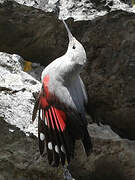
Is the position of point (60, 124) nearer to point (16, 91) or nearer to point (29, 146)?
point (29, 146)

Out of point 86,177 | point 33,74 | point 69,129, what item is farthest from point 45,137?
point 33,74

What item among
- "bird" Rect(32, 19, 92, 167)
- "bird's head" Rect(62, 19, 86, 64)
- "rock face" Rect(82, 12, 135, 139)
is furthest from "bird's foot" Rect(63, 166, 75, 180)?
"bird's head" Rect(62, 19, 86, 64)

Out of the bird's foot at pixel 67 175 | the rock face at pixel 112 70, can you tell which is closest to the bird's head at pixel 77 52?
the rock face at pixel 112 70

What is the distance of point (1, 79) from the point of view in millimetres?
2939

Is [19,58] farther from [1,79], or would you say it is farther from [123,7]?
[123,7]

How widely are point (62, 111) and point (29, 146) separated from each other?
0.38 metres

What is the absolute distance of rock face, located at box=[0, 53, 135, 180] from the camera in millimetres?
2660

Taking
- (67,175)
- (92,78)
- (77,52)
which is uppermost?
(77,52)

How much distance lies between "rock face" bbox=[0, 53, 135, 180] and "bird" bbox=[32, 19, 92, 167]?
0.13 metres

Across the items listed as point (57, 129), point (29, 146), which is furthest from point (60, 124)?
point (29, 146)

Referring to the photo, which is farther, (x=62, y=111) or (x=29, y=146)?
(x=29, y=146)

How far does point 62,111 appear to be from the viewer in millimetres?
2471

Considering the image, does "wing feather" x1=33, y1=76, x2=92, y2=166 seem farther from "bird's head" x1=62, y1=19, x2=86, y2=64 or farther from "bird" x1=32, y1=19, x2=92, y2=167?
"bird's head" x1=62, y1=19, x2=86, y2=64

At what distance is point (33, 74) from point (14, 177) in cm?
89
